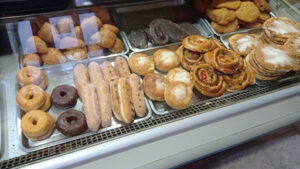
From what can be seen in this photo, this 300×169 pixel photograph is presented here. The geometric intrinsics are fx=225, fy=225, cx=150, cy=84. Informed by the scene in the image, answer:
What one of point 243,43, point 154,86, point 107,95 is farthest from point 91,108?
point 243,43

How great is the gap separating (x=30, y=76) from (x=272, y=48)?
77.6 inches

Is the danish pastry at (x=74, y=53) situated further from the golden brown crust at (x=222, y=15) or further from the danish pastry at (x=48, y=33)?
the golden brown crust at (x=222, y=15)

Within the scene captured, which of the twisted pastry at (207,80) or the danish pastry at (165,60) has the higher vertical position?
the danish pastry at (165,60)

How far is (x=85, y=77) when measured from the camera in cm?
166

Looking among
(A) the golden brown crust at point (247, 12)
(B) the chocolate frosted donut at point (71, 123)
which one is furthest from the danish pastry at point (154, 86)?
(A) the golden brown crust at point (247, 12)

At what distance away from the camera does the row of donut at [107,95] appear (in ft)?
4.81

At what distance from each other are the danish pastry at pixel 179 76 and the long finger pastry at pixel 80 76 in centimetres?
64

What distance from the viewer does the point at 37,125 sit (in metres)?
1.34

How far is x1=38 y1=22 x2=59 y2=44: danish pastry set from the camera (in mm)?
1718

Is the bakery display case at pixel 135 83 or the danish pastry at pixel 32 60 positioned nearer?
the bakery display case at pixel 135 83

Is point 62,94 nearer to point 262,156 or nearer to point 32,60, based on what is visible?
point 32,60

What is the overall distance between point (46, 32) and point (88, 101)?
2.24 ft

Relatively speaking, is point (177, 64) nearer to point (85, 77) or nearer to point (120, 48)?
point (120, 48)

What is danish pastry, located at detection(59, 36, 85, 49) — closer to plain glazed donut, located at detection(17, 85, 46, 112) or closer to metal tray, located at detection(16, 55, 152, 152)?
metal tray, located at detection(16, 55, 152, 152)
